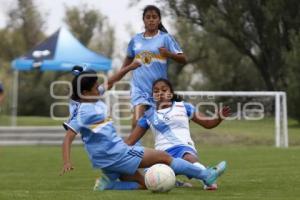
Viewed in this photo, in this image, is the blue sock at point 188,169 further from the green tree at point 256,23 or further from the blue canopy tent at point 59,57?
the green tree at point 256,23

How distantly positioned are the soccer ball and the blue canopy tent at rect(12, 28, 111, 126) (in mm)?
19310

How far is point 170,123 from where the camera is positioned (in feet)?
27.1

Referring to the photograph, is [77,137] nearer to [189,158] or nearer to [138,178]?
[189,158]

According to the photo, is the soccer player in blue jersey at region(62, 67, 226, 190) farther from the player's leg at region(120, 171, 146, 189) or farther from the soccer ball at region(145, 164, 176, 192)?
the soccer ball at region(145, 164, 176, 192)

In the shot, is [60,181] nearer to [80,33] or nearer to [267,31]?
[267,31]

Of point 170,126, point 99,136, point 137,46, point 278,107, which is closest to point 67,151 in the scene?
point 99,136

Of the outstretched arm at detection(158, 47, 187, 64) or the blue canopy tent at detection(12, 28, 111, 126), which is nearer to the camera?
the outstretched arm at detection(158, 47, 187, 64)

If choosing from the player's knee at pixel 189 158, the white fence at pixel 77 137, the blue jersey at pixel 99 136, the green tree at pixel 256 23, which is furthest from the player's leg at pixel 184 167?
the green tree at pixel 256 23

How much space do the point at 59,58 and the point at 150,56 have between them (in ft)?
60.4

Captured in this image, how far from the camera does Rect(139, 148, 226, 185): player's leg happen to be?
24.9ft

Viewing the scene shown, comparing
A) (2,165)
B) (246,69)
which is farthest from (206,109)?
(246,69)

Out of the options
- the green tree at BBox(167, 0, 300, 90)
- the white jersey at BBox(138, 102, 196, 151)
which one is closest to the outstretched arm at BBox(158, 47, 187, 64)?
the white jersey at BBox(138, 102, 196, 151)

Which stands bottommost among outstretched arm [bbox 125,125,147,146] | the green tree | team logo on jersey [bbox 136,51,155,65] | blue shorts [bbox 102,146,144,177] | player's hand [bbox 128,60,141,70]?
blue shorts [bbox 102,146,144,177]

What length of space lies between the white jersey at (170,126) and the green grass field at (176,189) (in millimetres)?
539
